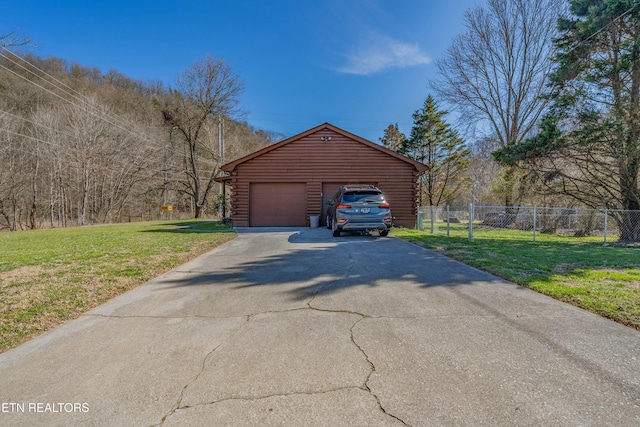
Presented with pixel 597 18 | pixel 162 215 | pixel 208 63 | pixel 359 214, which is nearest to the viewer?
A: pixel 359 214

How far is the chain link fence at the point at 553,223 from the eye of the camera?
10157 millimetres

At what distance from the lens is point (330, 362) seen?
2.19 m

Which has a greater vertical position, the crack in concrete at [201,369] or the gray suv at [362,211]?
the gray suv at [362,211]

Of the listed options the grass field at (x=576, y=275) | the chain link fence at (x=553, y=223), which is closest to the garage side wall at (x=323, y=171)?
the chain link fence at (x=553, y=223)

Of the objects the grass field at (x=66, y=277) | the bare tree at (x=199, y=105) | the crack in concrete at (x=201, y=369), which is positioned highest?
the bare tree at (x=199, y=105)

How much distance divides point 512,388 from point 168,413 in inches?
82.2

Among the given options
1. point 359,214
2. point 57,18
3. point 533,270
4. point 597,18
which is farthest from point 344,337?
point 57,18

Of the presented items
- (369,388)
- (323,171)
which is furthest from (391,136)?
(369,388)

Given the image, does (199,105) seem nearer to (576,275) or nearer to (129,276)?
(129,276)

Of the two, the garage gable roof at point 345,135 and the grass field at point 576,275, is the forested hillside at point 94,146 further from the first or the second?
the grass field at point 576,275

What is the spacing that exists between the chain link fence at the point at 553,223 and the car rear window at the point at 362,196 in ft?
8.90

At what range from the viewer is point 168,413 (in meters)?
1.67

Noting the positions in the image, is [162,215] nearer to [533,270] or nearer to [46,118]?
[46,118]

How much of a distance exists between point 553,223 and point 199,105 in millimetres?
26785
